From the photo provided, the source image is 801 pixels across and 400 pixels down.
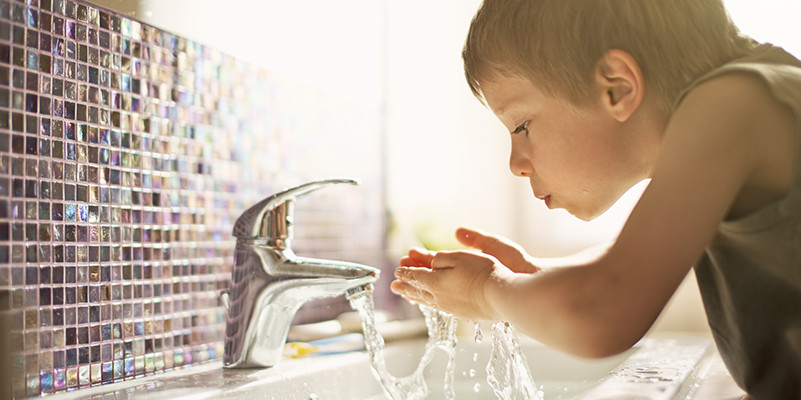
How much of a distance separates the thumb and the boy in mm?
93

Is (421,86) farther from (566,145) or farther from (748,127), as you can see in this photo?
(748,127)

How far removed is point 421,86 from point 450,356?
0.97 m

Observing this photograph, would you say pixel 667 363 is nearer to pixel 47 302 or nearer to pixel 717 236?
pixel 717 236

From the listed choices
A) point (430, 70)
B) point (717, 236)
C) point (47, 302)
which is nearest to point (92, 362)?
point (47, 302)

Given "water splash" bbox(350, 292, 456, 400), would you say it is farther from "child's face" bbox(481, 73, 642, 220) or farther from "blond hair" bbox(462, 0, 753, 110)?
"blond hair" bbox(462, 0, 753, 110)

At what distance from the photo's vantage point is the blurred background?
1131mm

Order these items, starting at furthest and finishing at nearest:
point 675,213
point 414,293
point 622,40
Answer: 1. point 414,293
2. point 622,40
3. point 675,213

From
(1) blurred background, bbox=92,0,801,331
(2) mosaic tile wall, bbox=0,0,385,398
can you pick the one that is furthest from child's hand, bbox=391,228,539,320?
(1) blurred background, bbox=92,0,801,331

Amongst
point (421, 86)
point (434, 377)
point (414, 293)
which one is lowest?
point (434, 377)

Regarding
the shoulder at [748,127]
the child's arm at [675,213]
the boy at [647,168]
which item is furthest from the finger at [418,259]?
the shoulder at [748,127]

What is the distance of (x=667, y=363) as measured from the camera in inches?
37.8

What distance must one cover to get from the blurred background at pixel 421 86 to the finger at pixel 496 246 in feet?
1.41

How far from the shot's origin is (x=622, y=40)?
68 centimetres

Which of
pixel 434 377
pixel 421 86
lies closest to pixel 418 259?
pixel 434 377
